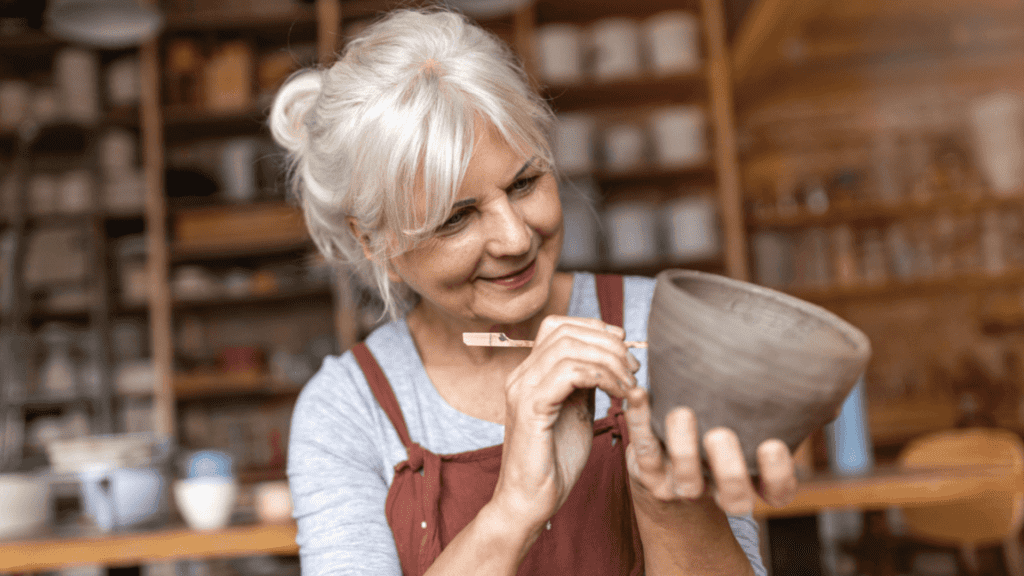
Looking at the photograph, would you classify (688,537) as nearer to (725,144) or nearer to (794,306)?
(794,306)

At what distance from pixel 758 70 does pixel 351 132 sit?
11.0 feet

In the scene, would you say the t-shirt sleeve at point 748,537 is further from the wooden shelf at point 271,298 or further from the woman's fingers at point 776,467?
the wooden shelf at point 271,298

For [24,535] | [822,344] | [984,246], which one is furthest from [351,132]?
[984,246]

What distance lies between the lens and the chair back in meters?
2.29

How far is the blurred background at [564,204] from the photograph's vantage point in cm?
329

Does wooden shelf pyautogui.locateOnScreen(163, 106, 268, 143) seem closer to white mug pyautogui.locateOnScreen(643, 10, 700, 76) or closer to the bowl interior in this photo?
white mug pyautogui.locateOnScreen(643, 10, 700, 76)

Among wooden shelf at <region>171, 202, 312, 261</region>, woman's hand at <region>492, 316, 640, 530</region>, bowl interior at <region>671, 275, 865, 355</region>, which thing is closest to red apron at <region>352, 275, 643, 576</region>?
woman's hand at <region>492, 316, 640, 530</region>

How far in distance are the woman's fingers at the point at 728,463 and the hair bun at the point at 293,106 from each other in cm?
79

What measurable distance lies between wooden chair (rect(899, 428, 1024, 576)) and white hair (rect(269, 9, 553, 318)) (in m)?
1.97

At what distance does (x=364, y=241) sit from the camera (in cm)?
109

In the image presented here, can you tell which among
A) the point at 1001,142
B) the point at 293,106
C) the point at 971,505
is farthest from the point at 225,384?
the point at 1001,142

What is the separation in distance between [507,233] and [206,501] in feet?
3.31

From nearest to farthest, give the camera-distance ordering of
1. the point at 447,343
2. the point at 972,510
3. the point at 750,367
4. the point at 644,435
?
the point at 750,367 → the point at 644,435 → the point at 447,343 → the point at 972,510

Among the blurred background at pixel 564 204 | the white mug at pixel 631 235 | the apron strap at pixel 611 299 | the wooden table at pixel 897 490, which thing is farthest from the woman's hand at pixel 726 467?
the white mug at pixel 631 235
